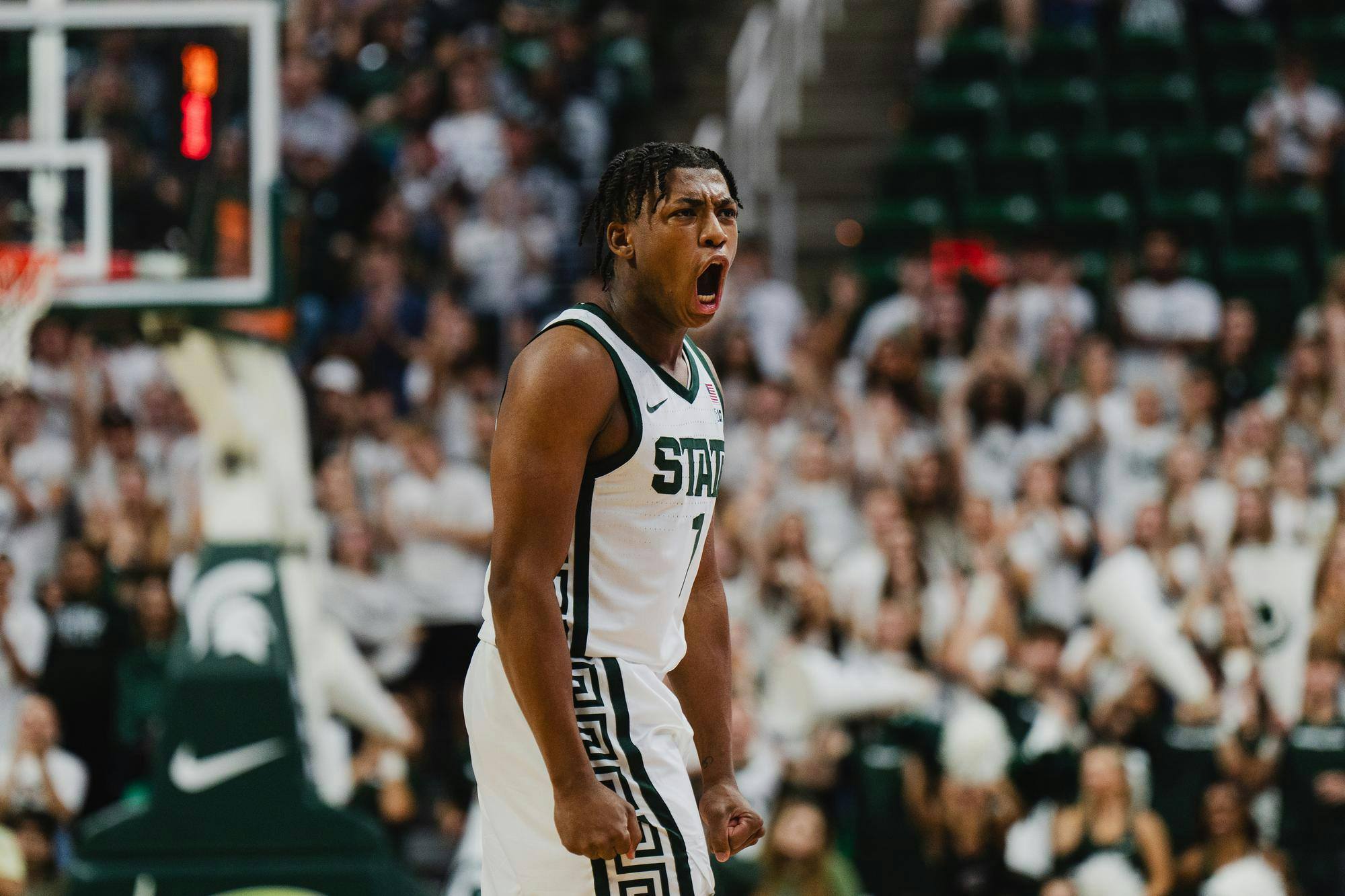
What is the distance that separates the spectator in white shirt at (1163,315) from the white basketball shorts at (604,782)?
26.7ft

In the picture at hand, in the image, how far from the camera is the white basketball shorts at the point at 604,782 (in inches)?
134

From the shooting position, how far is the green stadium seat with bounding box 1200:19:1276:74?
538 inches

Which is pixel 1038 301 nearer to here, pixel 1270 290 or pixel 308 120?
pixel 1270 290

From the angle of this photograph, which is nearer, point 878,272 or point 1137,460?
point 1137,460

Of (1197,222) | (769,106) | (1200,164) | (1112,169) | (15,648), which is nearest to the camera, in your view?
(15,648)

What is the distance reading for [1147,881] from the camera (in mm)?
8297

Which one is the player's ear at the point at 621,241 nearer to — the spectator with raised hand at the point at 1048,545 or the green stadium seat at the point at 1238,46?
the spectator with raised hand at the point at 1048,545

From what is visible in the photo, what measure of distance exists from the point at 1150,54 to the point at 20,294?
29.3ft

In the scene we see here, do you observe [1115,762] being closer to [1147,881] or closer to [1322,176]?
[1147,881]

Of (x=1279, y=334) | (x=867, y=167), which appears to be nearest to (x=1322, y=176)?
(x=1279, y=334)

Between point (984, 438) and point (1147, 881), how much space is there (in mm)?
3042

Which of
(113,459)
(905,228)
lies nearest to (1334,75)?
(905,228)

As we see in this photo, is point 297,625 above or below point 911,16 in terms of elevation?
below

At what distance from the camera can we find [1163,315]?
451 inches
